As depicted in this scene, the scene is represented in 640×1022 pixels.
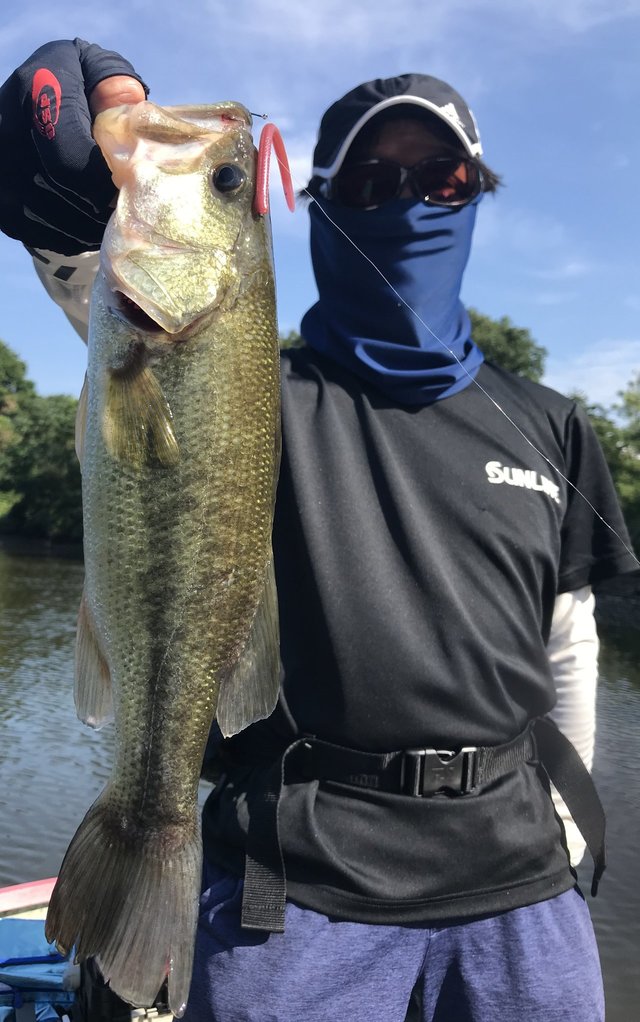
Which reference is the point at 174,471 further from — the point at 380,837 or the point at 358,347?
the point at 380,837

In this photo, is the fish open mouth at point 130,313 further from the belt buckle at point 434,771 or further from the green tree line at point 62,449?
the green tree line at point 62,449

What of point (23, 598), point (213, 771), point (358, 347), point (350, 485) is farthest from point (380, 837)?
point (23, 598)

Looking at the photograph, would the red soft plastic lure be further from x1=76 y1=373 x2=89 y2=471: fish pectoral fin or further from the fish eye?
x1=76 y1=373 x2=89 y2=471: fish pectoral fin

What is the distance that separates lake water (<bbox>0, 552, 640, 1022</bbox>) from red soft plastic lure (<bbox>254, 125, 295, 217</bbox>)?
24.7 ft

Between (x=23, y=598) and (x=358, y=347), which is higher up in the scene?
(x=358, y=347)

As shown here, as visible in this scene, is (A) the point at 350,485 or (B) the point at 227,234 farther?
(A) the point at 350,485

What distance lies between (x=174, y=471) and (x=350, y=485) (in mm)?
520

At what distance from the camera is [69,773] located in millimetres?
11180

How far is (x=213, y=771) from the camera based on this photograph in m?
2.20

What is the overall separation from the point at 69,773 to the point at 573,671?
10.2m

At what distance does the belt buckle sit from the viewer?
6.31ft

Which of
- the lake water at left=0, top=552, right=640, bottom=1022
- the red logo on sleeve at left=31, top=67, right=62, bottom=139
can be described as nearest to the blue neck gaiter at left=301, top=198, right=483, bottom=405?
the red logo on sleeve at left=31, top=67, right=62, bottom=139

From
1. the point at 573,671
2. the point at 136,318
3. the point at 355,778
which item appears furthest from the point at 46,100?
the point at 573,671

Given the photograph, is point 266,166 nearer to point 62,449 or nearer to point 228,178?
point 228,178
